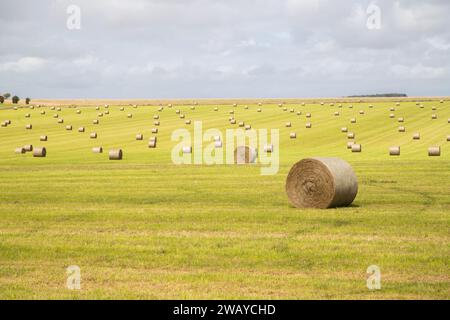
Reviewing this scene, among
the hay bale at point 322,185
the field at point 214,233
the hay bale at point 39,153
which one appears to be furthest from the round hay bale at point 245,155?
the hay bale at point 322,185

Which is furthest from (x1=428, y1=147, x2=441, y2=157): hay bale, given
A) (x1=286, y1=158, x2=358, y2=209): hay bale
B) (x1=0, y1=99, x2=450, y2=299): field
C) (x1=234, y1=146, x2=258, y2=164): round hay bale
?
(x1=286, y1=158, x2=358, y2=209): hay bale

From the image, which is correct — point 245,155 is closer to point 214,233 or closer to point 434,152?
point 434,152

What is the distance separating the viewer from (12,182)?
99.2ft

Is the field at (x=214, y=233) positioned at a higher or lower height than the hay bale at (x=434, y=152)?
lower

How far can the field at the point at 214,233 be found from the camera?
1201 centimetres

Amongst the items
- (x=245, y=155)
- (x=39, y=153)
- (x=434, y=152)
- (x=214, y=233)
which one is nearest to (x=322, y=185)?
(x=214, y=233)

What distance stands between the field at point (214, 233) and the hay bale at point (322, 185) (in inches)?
19.2

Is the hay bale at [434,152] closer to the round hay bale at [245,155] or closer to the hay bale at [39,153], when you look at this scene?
the round hay bale at [245,155]

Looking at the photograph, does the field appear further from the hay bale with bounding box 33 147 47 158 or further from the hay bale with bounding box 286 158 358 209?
the hay bale with bounding box 33 147 47 158

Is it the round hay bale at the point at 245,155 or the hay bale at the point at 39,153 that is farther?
the hay bale at the point at 39,153

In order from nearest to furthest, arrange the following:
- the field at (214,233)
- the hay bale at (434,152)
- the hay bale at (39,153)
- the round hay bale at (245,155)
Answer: the field at (214,233)
the round hay bale at (245,155)
the hay bale at (434,152)
the hay bale at (39,153)

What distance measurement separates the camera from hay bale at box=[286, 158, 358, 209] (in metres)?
21.0

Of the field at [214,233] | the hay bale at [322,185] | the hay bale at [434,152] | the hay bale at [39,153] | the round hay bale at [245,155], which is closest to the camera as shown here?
the field at [214,233]
